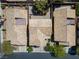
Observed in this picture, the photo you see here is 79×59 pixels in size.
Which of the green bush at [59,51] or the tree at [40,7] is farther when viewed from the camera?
the tree at [40,7]

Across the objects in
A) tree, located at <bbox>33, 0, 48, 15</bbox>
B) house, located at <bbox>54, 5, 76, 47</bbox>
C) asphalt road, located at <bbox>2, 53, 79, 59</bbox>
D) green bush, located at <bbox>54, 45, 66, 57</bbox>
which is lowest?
asphalt road, located at <bbox>2, 53, 79, 59</bbox>

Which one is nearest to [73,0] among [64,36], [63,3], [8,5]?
[63,3]

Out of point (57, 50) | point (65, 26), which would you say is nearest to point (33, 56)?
point (57, 50)

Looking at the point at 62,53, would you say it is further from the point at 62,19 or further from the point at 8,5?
the point at 8,5

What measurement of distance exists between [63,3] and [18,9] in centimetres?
89

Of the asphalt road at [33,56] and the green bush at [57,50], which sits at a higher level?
the green bush at [57,50]

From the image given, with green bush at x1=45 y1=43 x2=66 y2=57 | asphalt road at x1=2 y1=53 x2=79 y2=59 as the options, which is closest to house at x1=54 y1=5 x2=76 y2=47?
green bush at x1=45 y1=43 x2=66 y2=57

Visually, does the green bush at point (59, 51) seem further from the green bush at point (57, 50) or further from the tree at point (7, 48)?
the tree at point (7, 48)

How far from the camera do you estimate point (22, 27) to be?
270 inches

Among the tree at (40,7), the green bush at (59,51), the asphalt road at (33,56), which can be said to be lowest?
the asphalt road at (33,56)

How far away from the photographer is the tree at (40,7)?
6770mm

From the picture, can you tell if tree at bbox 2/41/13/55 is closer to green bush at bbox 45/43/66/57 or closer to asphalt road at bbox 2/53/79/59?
asphalt road at bbox 2/53/79/59

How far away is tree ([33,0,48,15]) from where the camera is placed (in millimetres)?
6770

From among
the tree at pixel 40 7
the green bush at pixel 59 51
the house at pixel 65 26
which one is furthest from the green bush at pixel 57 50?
the tree at pixel 40 7
